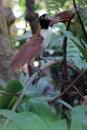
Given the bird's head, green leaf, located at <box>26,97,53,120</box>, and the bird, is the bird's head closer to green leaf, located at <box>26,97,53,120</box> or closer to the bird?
the bird

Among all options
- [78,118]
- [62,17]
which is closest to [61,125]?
[78,118]

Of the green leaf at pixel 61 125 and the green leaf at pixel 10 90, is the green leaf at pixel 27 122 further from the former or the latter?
the green leaf at pixel 10 90

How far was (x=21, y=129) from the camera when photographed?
65 centimetres

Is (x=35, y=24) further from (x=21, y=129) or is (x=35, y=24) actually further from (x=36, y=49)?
(x=21, y=129)

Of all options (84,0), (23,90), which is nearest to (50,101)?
(23,90)

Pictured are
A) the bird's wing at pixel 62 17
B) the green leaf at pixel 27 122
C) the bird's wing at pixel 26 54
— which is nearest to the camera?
the green leaf at pixel 27 122

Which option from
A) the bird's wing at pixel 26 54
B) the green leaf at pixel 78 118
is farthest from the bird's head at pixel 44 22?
the green leaf at pixel 78 118

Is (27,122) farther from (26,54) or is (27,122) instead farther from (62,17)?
(62,17)

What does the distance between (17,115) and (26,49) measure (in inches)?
6.9

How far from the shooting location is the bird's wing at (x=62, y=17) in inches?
34.1

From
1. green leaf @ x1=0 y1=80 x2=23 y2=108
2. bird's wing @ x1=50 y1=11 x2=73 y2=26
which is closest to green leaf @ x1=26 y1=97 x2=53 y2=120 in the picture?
green leaf @ x1=0 y1=80 x2=23 y2=108

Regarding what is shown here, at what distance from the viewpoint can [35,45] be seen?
787mm

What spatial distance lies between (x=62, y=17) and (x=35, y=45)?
126 mm

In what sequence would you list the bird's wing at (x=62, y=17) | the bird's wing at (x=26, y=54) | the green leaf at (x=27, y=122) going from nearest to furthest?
1. the green leaf at (x=27, y=122)
2. the bird's wing at (x=26, y=54)
3. the bird's wing at (x=62, y=17)
